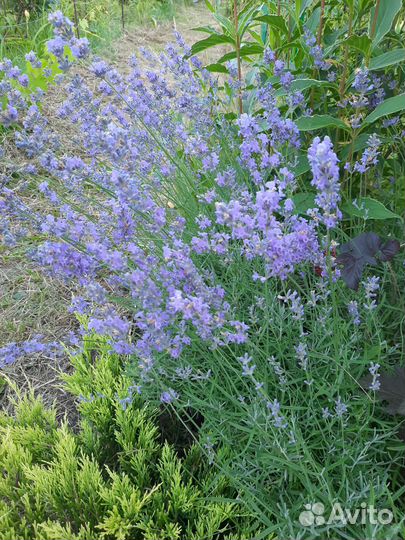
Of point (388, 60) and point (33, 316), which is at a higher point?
point (388, 60)

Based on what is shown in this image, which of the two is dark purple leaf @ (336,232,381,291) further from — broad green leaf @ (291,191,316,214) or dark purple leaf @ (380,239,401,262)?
broad green leaf @ (291,191,316,214)

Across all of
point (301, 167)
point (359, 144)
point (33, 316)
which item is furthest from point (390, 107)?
point (33, 316)

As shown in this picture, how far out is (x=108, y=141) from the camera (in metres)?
1.42

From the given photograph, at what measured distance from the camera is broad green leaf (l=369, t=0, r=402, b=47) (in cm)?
179

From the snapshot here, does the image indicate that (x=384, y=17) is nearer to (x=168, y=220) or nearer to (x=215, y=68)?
(x=215, y=68)

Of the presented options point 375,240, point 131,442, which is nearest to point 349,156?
point 375,240

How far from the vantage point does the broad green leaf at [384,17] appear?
1787mm

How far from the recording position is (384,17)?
1821 mm

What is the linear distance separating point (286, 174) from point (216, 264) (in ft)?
2.63

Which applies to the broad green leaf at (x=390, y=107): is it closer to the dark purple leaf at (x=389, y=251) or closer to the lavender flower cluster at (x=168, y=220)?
the lavender flower cluster at (x=168, y=220)

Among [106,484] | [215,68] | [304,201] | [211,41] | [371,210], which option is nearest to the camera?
[106,484]

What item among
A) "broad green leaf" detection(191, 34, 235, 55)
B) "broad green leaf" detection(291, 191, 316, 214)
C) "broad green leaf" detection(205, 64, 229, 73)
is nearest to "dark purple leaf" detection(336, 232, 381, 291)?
"broad green leaf" detection(291, 191, 316, 214)

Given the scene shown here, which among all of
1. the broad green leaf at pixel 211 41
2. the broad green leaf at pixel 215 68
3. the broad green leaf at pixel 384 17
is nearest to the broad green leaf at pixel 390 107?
the broad green leaf at pixel 384 17

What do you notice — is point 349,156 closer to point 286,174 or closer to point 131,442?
point 286,174
